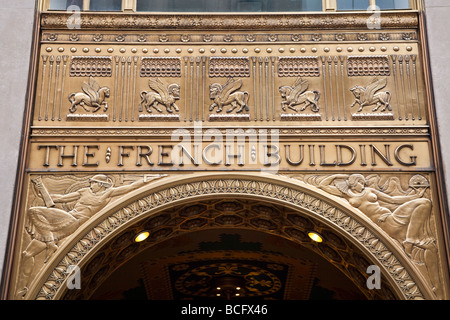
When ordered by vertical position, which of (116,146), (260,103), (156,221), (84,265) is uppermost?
(260,103)

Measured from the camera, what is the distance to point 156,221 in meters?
11.6

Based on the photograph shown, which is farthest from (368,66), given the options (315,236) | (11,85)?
(11,85)

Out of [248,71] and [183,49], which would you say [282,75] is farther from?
[183,49]

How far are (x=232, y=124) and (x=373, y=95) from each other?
86.4 inches

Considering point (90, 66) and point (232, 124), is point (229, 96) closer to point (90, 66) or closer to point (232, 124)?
point (232, 124)

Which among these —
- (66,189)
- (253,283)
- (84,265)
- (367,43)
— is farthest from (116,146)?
(253,283)

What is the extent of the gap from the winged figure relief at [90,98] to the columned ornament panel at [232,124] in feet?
0.06

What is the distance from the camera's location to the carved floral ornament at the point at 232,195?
34.6 ft

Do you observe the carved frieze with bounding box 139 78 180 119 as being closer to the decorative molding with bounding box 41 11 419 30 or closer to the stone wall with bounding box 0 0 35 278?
the decorative molding with bounding box 41 11 419 30

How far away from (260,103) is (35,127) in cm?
340

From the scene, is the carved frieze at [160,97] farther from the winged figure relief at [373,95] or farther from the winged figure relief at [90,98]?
the winged figure relief at [373,95]

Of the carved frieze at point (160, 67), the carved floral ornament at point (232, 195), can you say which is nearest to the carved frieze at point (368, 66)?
the carved floral ornament at point (232, 195)

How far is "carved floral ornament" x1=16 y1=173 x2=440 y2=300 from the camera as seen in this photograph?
10531mm

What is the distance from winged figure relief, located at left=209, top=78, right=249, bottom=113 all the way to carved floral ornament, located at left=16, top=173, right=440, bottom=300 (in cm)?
111
